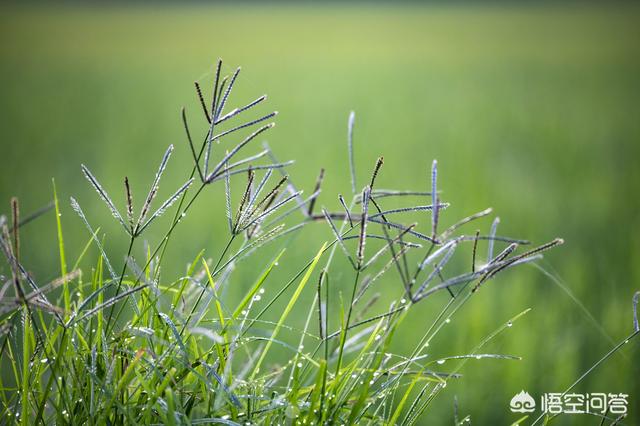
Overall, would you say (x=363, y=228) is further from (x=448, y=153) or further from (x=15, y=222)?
(x=448, y=153)

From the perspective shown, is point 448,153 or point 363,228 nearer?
point 363,228

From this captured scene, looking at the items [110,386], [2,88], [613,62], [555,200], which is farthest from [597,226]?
[613,62]

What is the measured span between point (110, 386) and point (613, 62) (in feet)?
34.9

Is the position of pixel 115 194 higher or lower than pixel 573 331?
higher

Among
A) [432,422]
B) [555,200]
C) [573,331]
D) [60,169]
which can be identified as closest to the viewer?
[432,422]

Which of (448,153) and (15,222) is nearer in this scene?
(15,222)

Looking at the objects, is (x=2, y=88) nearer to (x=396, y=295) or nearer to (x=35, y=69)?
(x=35, y=69)

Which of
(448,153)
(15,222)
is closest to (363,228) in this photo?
(15,222)

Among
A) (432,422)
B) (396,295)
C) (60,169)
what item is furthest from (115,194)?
(432,422)

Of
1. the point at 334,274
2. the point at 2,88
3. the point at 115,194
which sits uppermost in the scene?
the point at 2,88

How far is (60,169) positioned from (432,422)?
10.9 ft

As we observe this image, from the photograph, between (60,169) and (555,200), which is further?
(60,169)

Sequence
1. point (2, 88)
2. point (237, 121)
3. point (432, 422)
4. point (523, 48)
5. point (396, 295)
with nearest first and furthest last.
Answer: point (432, 422)
point (396, 295)
point (237, 121)
point (2, 88)
point (523, 48)

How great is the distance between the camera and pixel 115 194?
373 cm
